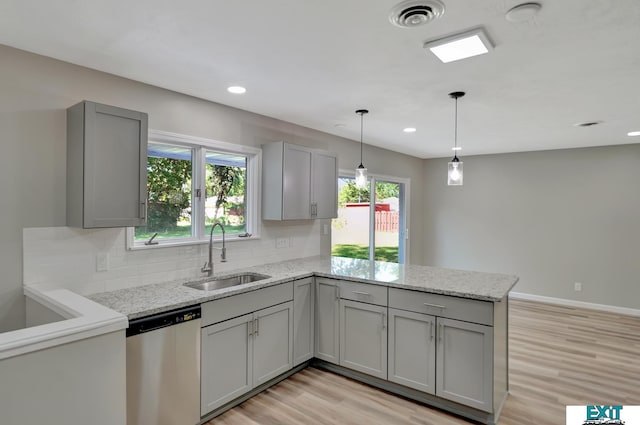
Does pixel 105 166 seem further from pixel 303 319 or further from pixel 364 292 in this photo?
pixel 364 292

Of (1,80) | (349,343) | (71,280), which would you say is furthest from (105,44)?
(349,343)

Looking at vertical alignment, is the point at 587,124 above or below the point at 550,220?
above

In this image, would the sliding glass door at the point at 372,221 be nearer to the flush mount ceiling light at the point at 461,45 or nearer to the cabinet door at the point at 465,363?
the cabinet door at the point at 465,363

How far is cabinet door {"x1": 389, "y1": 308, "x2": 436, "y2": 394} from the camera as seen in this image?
2652 mm

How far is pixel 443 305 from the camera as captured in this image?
8.48ft

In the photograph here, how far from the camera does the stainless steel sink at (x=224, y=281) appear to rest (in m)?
2.97

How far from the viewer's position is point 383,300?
2.90 metres

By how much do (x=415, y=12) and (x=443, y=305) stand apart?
6.22ft

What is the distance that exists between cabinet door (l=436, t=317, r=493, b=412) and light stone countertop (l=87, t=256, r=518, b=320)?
24 centimetres

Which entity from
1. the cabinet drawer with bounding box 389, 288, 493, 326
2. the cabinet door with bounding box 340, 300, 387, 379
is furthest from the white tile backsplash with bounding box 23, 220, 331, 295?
the cabinet drawer with bounding box 389, 288, 493, 326

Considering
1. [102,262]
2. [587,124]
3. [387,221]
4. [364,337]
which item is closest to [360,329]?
[364,337]

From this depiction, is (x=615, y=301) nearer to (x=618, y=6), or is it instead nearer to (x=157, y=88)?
(x=618, y=6)

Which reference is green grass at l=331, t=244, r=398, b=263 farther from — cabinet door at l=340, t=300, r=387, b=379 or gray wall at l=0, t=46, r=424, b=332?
gray wall at l=0, t=46, r=424, b=332

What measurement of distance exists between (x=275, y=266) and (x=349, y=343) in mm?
1061
